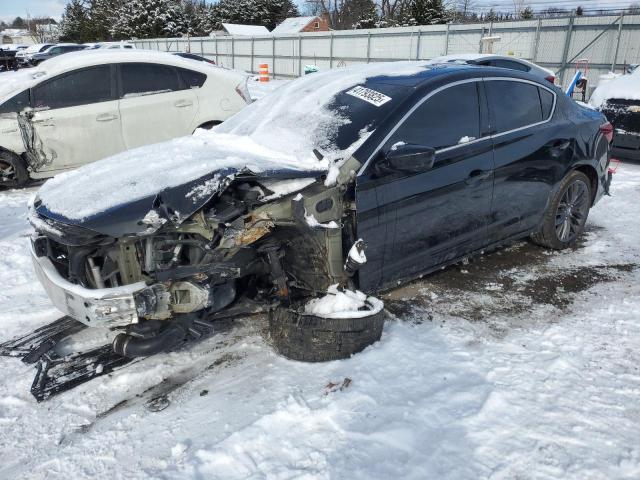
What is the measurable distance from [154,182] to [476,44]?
68.4ft

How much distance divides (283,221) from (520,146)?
2.37 meters

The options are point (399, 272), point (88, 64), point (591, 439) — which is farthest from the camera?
point (88, 64)

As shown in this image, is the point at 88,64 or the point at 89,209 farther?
the point at 88,64

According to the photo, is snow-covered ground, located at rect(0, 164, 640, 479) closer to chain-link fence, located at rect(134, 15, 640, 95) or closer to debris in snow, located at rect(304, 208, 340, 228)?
debris in snow, located at rect(304, 208, 340, 228)

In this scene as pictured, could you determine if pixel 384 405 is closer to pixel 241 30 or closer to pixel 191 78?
pixel 191 78

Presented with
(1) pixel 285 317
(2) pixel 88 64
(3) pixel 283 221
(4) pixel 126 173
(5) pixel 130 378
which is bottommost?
(5) pixel 130 378

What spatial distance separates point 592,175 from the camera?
17.4 feet

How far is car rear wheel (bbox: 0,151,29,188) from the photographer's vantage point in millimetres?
7184

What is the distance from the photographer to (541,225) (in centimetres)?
497

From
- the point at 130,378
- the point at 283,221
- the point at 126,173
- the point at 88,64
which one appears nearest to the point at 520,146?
the point at 283,221

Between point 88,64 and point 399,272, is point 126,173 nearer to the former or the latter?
point 399,272

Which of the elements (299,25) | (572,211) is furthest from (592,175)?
(299,25)

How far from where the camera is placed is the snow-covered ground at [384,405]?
2490mm

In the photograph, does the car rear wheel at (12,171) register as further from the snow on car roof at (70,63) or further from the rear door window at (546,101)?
the rear door window at (546,101)
